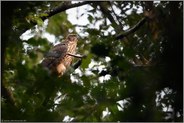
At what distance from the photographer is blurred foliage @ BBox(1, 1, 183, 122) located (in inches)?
86.9

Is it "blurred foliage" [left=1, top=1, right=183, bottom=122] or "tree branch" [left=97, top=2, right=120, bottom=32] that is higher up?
"tree branch" [left=97, top=2, right=120, bottom=32]

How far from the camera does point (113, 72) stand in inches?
118

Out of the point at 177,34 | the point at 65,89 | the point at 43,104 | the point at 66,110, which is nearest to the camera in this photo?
the point at 177,34

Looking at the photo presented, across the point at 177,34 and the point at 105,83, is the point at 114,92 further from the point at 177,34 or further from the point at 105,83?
the point at 177,34

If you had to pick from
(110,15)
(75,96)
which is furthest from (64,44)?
(75,96)

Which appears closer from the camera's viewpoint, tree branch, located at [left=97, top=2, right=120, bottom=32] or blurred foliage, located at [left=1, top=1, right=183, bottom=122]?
blurred foliage, located at [left=1, top=1, right=183, bottom=122]

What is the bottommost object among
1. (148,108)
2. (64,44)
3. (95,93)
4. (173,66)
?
(148,108)

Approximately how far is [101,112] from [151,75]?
4.27 feet

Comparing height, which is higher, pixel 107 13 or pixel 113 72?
pixel 107 13

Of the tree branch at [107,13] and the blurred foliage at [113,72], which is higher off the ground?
the tree branch at [107,13]

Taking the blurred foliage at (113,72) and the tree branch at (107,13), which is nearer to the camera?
the blurred foliage at (113,72)

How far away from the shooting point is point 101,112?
11.4ft

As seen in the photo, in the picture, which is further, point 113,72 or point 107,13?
point 107,13

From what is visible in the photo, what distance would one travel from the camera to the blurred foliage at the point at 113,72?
2.21 meters
